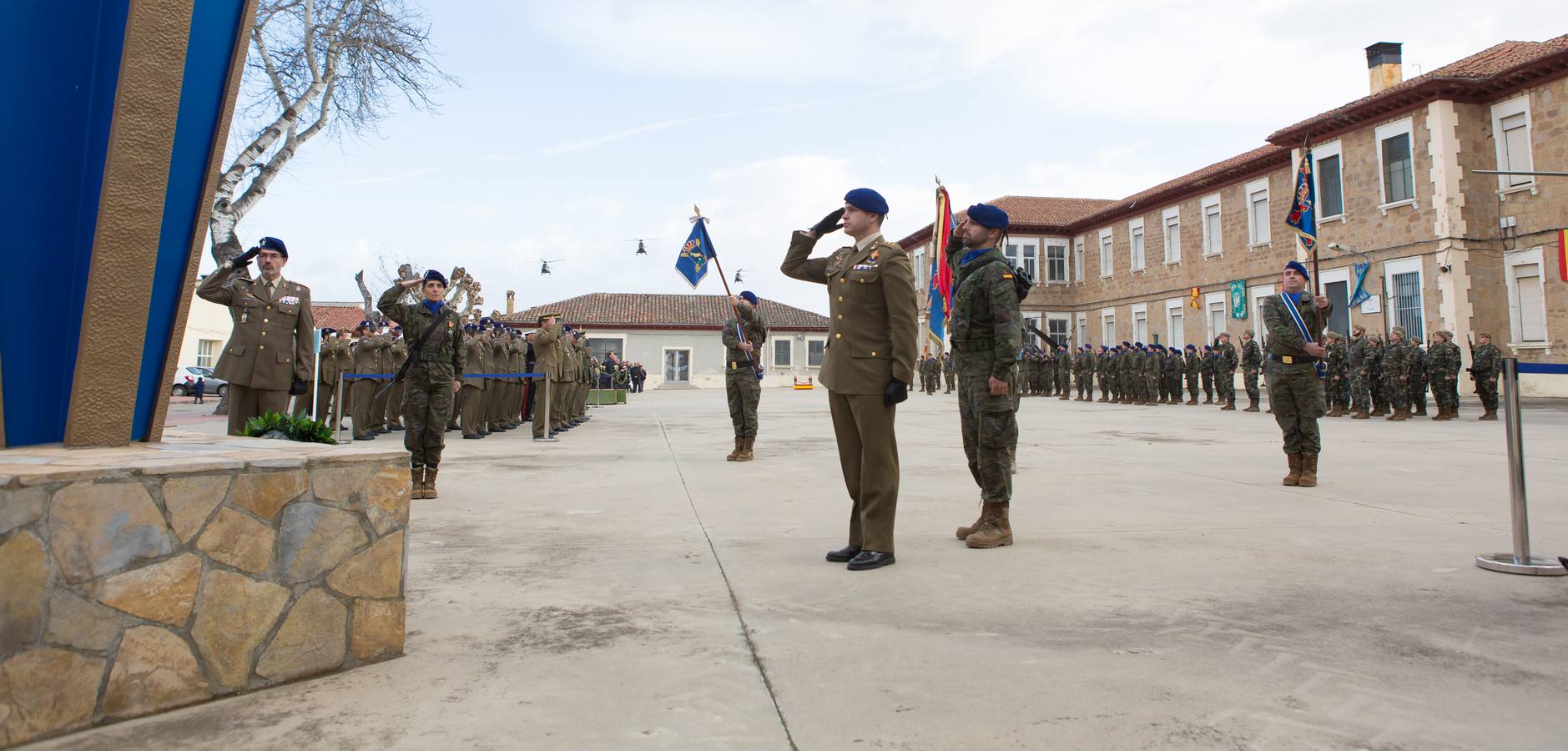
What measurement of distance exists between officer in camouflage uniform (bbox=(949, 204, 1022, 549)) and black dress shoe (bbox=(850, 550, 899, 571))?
1.93 ft

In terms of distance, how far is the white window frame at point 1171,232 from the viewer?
33.0 metres

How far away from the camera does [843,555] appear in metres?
4.14

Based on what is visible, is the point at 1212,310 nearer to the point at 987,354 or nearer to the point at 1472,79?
the point at 1472,79

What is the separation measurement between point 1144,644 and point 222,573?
2673 mm

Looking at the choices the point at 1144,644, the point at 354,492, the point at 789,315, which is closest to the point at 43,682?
the point at 354,492

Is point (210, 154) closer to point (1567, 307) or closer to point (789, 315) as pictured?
point (1567, 307)

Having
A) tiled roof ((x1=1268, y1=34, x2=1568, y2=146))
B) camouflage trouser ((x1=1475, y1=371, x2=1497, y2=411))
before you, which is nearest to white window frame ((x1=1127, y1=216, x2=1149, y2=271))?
tiled roof ((x1=1268, y1=34, x2=1568, y2=146))

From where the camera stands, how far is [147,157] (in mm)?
2854

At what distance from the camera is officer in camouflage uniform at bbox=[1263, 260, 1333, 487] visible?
6.75 meters

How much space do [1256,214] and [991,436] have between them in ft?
93.9

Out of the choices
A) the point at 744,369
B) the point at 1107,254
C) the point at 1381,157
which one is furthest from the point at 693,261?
the point at 1107,254

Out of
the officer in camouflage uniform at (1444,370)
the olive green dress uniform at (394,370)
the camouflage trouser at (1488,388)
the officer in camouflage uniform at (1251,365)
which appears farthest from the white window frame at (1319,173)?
the olive green dress uniform at (394,370)

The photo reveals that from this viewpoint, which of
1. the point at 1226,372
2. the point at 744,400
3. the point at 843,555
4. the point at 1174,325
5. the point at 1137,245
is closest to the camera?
the point at 843,555

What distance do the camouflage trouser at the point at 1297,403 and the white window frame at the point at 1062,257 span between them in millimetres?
35406
